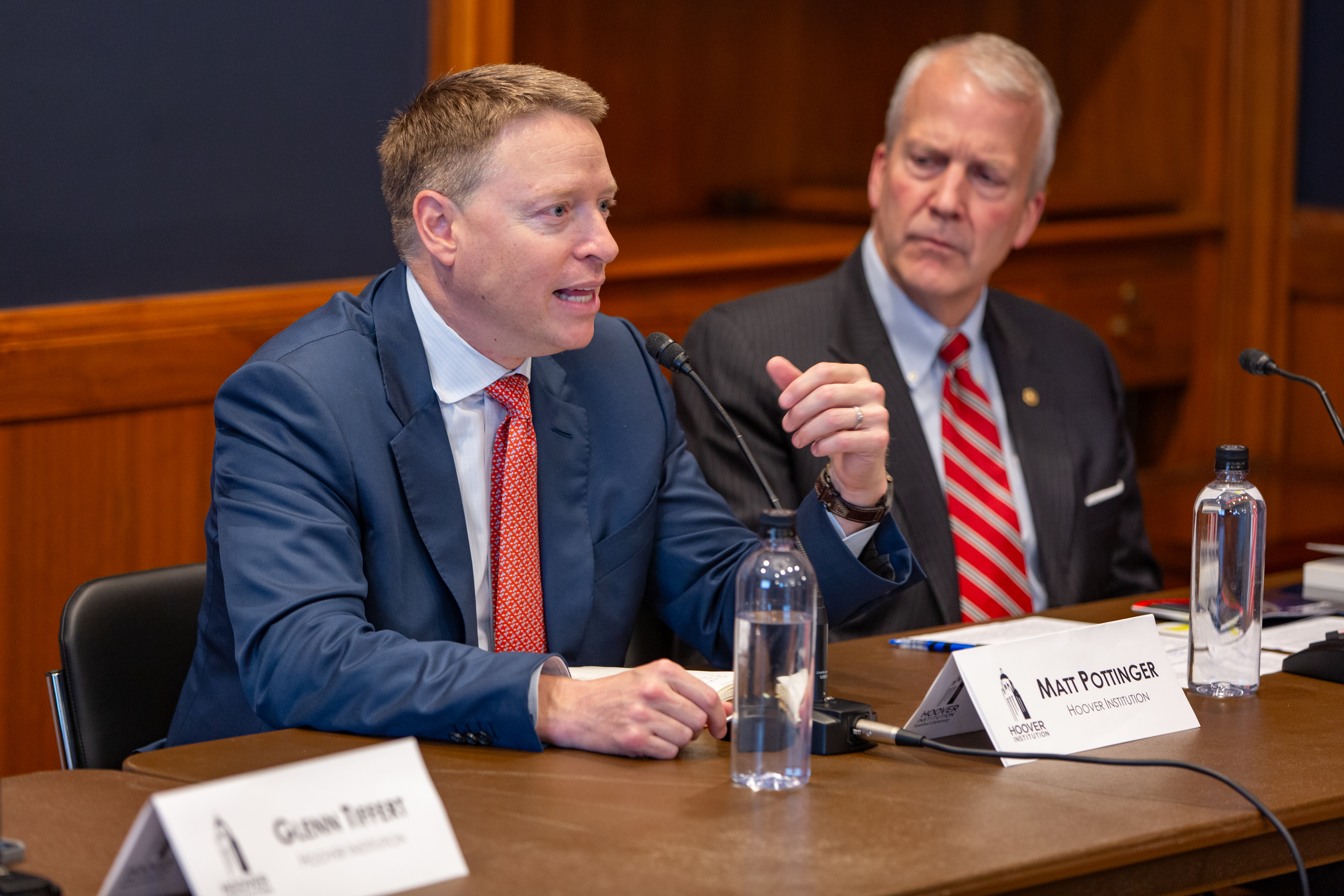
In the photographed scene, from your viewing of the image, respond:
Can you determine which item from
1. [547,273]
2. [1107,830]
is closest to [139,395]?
[547,273]

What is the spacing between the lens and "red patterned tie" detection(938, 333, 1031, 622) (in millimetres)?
2412

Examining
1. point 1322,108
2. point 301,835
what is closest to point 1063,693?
point 301,835

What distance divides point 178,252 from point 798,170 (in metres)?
2.14

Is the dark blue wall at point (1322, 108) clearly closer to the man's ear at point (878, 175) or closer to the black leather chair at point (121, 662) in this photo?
the man's ear at point (878, 175)

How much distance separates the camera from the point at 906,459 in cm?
240

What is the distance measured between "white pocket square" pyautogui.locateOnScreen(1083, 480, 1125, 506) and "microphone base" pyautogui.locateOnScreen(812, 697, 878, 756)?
1.11 m

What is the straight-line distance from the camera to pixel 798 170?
444 centimetres

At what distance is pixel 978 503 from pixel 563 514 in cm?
82

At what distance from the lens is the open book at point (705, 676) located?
1.61 m

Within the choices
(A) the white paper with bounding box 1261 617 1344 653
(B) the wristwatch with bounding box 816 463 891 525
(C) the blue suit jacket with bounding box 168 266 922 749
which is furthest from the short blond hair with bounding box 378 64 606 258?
(A) the white paper with bounding box 1261 617 1344 653

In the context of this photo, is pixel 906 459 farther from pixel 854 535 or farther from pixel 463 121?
pixel 463 121

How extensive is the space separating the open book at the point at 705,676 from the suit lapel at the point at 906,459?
675mm

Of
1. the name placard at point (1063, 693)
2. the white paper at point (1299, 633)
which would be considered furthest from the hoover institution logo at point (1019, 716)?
the white paper at point (1299, 633)

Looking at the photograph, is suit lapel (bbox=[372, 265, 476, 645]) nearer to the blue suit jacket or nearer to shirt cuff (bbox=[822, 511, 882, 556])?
the blue suit jacket
